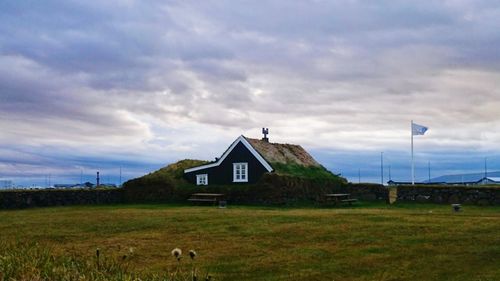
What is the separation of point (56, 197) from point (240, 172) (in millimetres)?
12145

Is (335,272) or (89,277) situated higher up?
(89,277)

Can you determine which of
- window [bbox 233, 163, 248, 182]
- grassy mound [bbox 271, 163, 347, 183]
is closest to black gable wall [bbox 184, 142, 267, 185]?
window [bbox 233, 163, 248, 182]

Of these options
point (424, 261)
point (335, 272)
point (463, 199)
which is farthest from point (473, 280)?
point (463, 199)

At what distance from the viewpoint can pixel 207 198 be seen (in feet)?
122

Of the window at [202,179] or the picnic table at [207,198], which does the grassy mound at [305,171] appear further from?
the window at [202,179]

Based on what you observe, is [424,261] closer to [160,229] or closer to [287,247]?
[287,247]

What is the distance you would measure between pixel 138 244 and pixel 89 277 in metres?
9.78

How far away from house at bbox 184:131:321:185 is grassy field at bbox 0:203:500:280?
15365 mm

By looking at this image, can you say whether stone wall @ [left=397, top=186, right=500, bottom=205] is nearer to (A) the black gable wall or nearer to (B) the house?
(B) the house

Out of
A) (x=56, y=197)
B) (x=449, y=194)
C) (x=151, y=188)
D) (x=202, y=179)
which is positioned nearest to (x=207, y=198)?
(x=202, y=179)

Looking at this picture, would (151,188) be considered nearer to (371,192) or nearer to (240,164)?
(240,164)

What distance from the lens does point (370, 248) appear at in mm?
15344

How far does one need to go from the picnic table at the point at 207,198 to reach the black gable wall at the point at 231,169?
317 centimetres

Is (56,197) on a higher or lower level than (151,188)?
lower
